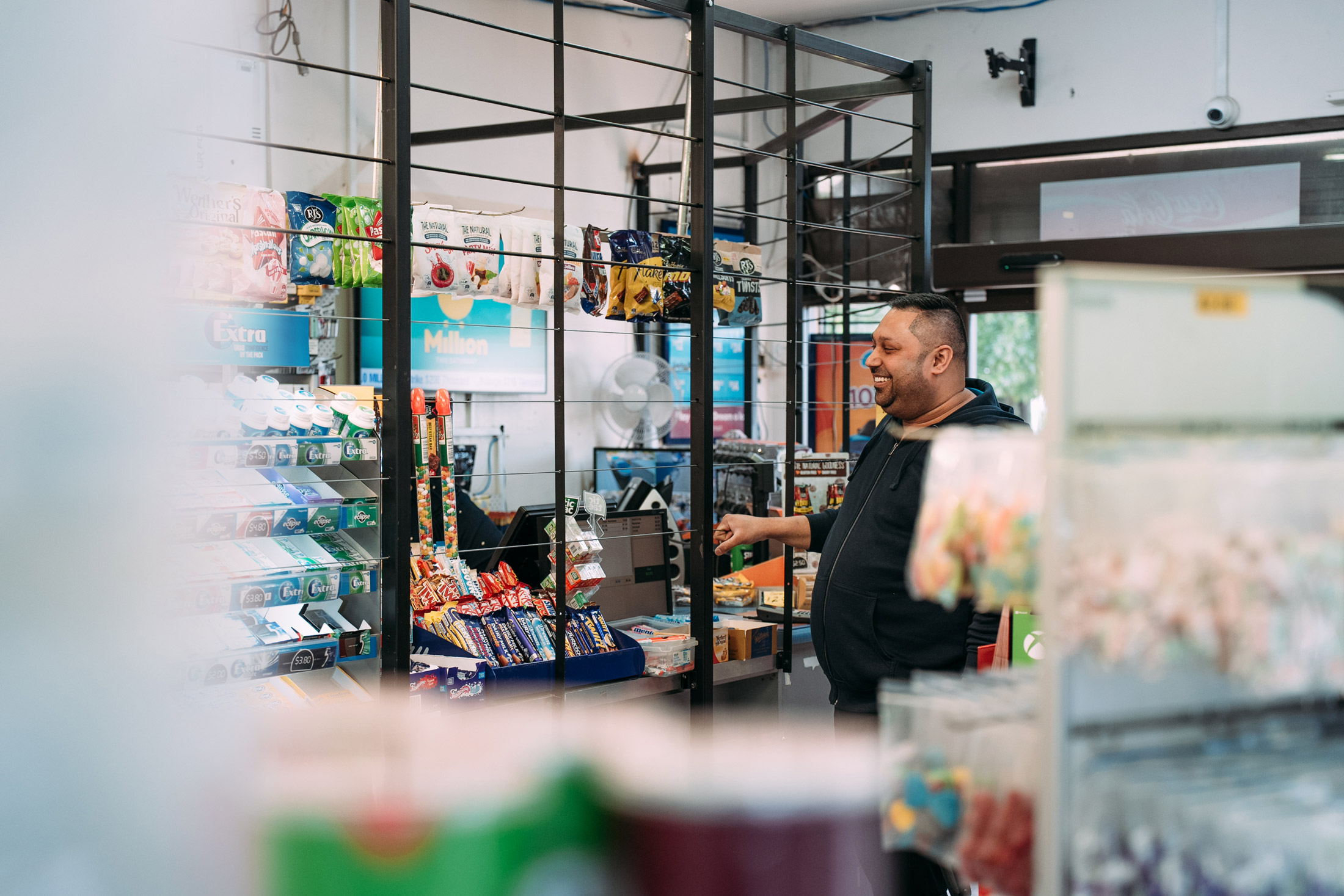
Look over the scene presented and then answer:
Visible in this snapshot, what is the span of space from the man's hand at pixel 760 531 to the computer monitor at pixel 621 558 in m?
0.37

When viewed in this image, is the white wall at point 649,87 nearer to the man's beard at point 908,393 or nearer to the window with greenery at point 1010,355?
the window with greenery at point 1010,355

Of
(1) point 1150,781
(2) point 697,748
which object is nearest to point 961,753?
(1) point 1150,781

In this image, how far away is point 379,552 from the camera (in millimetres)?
2662

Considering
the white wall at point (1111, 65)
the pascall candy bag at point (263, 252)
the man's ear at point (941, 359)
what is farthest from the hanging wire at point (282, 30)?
the white wall at point (1111, 65)

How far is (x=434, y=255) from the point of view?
2.99 m

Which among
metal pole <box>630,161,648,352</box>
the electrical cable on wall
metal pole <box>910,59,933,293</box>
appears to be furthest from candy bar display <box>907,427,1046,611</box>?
the electrical cable on wall

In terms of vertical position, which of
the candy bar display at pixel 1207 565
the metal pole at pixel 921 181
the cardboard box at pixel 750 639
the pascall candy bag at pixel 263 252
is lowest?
the cardboard box at pixel 750 639

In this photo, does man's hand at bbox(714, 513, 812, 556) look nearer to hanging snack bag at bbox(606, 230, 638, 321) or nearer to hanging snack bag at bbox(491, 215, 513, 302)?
hanging snack bag at bbox(606, 230, 638, 321)

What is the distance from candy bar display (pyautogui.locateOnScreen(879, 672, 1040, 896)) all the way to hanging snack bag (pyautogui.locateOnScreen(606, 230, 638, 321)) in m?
2.39

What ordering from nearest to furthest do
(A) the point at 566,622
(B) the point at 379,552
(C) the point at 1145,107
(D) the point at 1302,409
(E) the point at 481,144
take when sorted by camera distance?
(D) the point at 1302,409 → (B) the point at 379,552 → (A) the point at 566,622 → (E) the point at 481,144 → (C) the point at 1145,107

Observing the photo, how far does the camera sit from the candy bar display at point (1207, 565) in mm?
1000

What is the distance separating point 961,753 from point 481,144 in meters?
6.02

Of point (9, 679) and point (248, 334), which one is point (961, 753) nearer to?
point (9, 679)

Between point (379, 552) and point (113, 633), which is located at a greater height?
point (113, 633)
